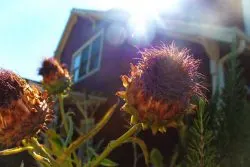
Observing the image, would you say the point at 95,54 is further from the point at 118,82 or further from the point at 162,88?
the point at 162,88

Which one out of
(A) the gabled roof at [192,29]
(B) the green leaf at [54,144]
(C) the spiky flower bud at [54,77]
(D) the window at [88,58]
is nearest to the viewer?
(B) the green leaf at [54,144]

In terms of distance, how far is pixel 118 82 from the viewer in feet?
34.5

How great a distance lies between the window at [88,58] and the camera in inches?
484

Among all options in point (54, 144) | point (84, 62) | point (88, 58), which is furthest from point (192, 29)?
point (54, 144)

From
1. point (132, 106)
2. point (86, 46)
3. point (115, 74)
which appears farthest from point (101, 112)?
point (132, 106)

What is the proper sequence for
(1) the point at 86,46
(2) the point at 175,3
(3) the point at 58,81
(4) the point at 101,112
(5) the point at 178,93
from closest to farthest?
(5) the point at 178,93 < (3) the point at 58,81 < (4) the point at 101,112 < (2) the point at 175,3 < (1) the point at 86,46

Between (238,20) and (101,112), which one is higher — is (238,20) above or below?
above

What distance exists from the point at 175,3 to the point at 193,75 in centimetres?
1075

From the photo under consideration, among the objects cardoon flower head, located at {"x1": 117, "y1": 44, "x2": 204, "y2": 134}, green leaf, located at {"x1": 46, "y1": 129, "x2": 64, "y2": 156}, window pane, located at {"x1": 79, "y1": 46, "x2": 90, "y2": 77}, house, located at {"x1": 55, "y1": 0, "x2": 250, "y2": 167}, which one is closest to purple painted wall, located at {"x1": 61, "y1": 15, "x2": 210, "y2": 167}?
house, located at {"x1": 55, "y1": 0, "x2": 250, "y2": 167}

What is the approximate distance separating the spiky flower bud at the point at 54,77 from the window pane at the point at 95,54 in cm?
714

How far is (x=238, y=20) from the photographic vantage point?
36.9ft

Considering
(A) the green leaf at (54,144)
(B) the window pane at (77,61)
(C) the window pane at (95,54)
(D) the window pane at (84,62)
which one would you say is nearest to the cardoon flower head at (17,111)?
(A) the green leaf at (54,144)

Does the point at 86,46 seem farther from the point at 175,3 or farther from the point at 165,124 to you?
the point at 165,124

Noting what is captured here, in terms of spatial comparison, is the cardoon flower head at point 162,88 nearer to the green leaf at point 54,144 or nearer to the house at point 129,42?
the green leaf at point 54,144
